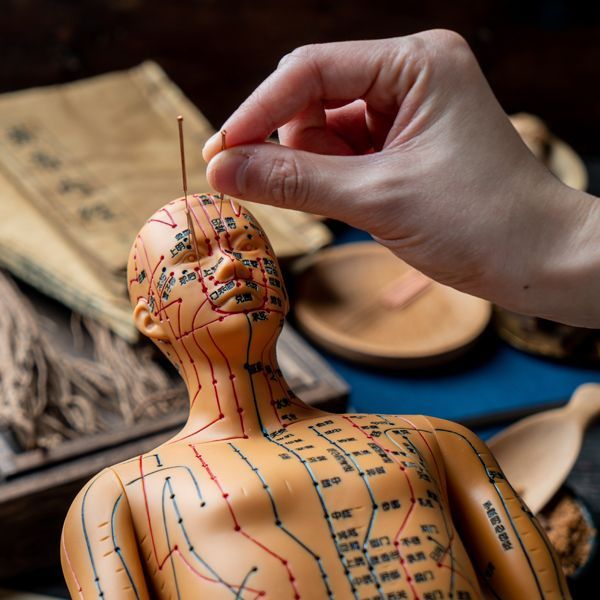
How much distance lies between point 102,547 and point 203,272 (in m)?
0.35

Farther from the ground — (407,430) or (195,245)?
(195,245)

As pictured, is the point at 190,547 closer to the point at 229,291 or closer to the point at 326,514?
the point at 326,514

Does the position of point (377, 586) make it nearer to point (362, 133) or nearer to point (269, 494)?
point (269, 494)

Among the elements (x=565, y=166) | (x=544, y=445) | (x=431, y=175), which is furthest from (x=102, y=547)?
(x=565, y=166)

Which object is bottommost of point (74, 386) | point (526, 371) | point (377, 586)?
point (526, 371)

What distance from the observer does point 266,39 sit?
3.05 m

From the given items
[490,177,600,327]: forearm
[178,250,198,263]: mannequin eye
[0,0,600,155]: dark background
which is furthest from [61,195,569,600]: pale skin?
[0,0,600,155]: dark background

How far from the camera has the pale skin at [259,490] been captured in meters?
1.09

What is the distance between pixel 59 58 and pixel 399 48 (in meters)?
1.92

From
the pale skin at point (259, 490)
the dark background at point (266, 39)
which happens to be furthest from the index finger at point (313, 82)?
the dark background at point (266, 39)

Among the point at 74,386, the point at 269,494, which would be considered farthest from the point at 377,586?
the point at 74,386

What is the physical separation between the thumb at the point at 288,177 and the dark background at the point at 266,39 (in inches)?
73.6

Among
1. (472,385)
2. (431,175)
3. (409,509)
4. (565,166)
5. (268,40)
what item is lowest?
(472,385)

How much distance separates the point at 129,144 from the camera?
99.4 inches
